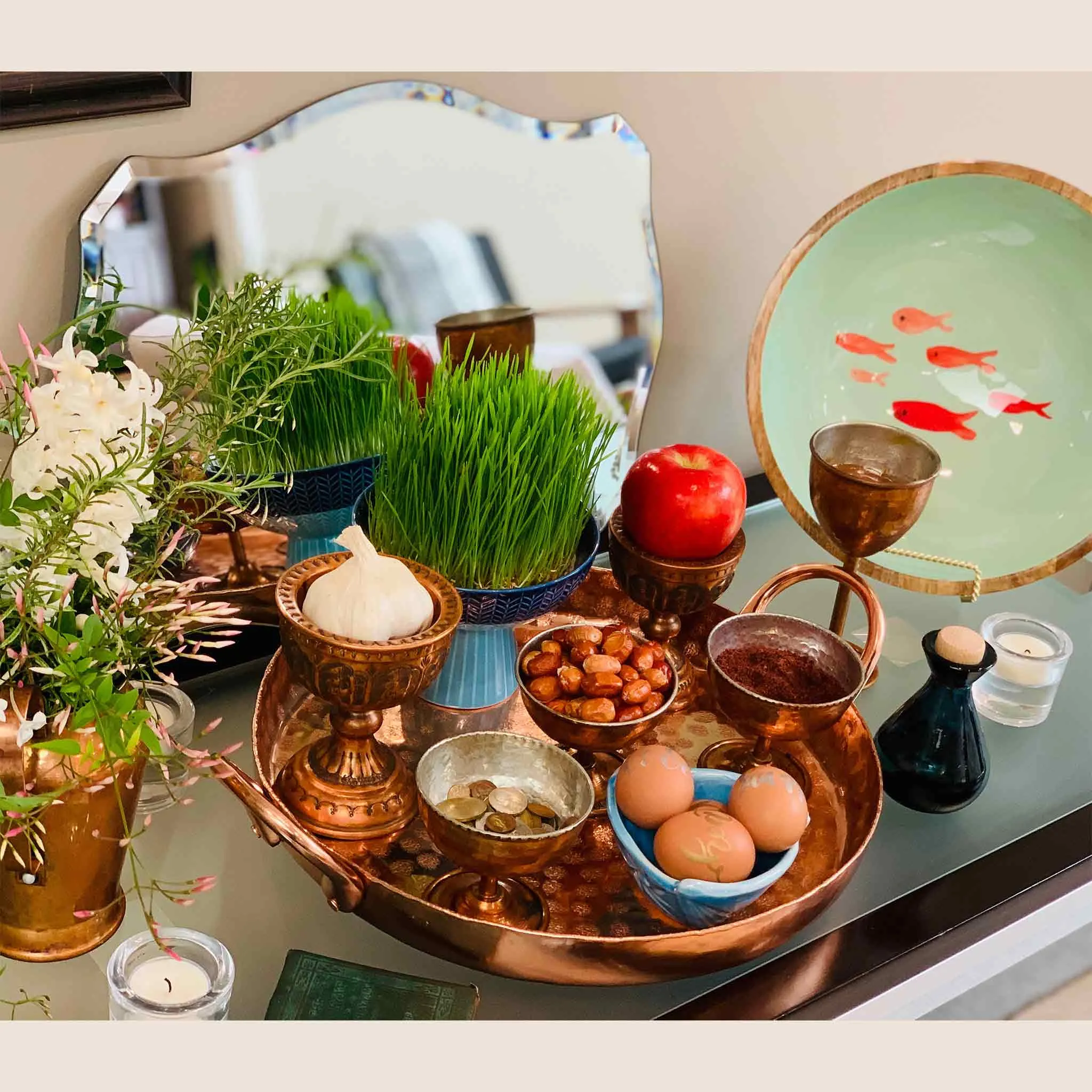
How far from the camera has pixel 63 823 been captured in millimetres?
605

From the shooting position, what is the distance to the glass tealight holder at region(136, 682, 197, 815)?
0.77 meters

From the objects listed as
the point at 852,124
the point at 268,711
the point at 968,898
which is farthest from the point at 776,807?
the point at 852,124

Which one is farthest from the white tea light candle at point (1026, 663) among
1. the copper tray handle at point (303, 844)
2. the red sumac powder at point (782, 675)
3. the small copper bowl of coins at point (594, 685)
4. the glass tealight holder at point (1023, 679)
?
the copper tray handle at point (303, 844)

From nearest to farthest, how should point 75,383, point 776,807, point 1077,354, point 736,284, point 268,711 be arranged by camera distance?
point 75,383 → point 776,807 → point 268,711 → point 1077,354 → point 736,284

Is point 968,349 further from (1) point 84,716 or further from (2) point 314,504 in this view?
(1) point 84,716

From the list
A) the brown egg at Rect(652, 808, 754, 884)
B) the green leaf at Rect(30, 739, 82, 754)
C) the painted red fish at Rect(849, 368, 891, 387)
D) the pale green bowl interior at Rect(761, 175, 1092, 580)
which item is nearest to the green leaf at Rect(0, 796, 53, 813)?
the green leaf at Rect(30, 739, 82, 754)

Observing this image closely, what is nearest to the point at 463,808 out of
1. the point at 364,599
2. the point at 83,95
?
the point at 364,599

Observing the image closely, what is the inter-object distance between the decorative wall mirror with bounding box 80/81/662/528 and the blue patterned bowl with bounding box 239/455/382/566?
126 mm

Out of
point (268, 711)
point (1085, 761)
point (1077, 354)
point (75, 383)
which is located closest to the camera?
point (75, 383)

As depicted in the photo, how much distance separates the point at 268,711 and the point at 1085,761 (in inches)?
25.3

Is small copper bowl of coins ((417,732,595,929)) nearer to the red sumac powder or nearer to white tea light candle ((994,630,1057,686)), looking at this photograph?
the red sumac powder

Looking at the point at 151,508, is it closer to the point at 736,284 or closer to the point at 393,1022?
the point at 393,1022

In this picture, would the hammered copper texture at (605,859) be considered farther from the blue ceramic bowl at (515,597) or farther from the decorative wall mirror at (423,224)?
the decorative wall mirror at (423,224)

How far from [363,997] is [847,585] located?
0.49m
